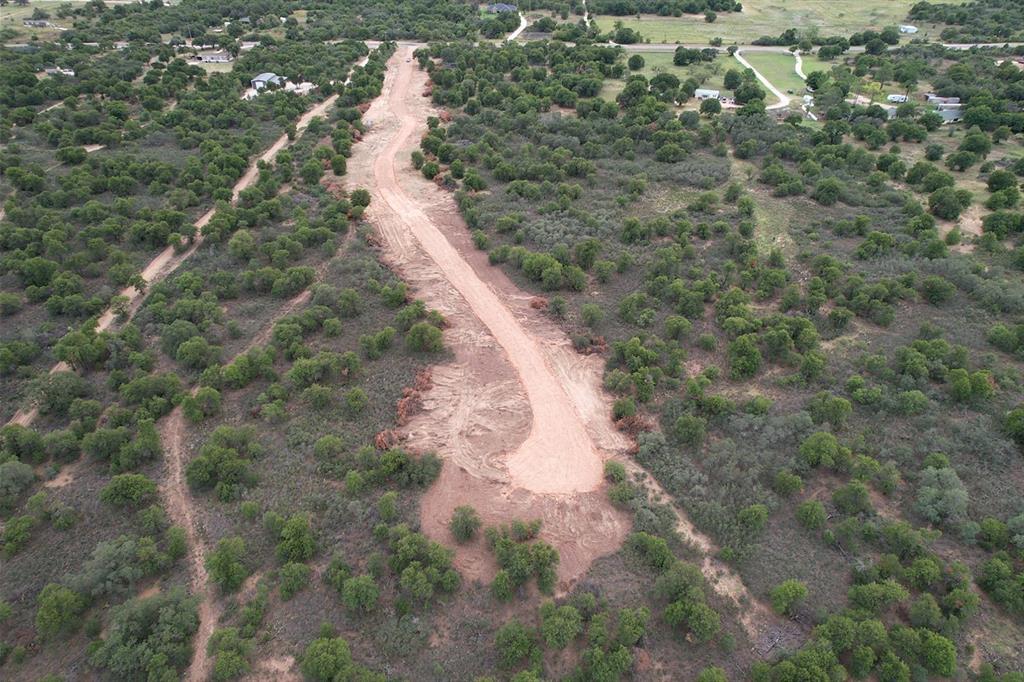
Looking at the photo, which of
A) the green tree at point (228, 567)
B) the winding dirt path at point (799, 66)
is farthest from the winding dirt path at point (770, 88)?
the green tree at point (228, 567)

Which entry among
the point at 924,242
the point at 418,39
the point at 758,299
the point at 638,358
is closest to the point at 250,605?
the point at 638,358

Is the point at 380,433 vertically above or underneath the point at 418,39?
underneath

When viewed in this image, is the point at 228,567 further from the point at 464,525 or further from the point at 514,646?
the point at 514,646

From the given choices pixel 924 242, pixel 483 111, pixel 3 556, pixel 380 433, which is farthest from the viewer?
pixel 483 111

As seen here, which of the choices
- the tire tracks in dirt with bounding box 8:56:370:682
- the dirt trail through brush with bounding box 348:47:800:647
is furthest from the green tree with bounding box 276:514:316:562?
the dirt trail through brush with bounding box 348:47:800:647

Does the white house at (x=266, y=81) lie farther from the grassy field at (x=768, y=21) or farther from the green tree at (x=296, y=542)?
the green tree at (x=296, y=542)

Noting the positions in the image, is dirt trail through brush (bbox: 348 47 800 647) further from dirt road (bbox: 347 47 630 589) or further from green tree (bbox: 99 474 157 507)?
green tree (bbox: 99 474 157 507)

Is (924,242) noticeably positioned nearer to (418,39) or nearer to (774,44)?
(774,44)
